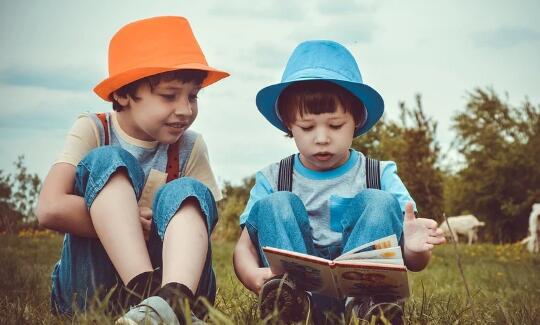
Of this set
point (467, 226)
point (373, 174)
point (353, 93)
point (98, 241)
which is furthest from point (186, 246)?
point (467, 226)

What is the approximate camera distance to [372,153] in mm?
17250

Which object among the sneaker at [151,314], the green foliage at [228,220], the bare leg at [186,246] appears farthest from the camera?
the green foliage at [228,220]

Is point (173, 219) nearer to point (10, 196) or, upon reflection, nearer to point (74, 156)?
point (74, 156)

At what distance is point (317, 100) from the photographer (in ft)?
8.79

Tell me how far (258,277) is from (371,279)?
0.52 meters

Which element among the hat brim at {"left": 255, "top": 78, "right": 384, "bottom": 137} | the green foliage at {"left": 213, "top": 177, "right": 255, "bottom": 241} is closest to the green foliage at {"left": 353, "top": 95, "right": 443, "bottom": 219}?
the green foliage at {"left": 213, "top": 177, "right": 255, "bottom": 241}

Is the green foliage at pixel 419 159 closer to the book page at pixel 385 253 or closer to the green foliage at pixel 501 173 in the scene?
the green foliage at pixel 501 173

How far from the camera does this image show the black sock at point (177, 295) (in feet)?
6.26

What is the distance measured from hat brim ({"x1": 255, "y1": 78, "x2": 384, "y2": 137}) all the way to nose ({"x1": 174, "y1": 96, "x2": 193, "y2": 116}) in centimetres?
37

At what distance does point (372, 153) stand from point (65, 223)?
50.4 ft

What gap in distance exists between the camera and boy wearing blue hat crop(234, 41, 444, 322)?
2344 mm

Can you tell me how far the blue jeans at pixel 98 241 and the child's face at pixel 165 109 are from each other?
31cm

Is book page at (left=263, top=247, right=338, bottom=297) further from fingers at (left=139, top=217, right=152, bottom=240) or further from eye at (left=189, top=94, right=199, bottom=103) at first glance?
eye at (left=189, top=94, right=199, bottom=103)

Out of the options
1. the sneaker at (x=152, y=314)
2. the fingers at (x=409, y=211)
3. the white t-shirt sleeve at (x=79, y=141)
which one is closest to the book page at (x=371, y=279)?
the fingers at (x=409, y=211)
